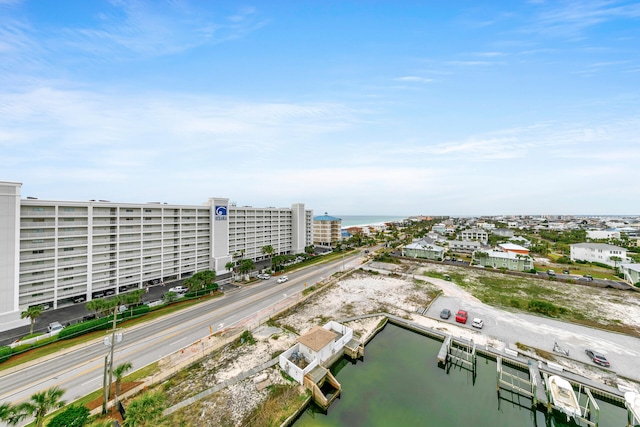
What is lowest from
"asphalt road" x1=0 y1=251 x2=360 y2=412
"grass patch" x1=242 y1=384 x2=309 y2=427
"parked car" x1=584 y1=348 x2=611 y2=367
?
"grass patch" x1=242 y1=384 x2=309 y2=427

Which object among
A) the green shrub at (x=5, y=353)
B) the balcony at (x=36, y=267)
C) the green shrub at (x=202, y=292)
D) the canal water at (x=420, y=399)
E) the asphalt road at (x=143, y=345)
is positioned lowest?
the canal water at (x=420, y=399)

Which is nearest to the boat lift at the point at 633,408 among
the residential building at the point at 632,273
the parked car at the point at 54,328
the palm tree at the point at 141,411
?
the palm tree at the point at 141,411

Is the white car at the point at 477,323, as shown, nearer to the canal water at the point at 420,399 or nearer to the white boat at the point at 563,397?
the canal water at the point at 420,399

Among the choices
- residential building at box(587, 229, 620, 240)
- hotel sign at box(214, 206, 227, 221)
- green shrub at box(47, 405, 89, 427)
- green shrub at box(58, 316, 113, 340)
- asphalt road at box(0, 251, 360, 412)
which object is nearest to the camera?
green shrub at box(47, 405, 89, 427)

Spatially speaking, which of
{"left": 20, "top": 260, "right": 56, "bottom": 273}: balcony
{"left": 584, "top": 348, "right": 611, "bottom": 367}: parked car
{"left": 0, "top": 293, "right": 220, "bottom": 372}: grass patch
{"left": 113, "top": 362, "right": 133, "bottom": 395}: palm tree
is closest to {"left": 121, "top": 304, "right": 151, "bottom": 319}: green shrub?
{"left": 0, "top": 293, "right": 220, "bottom": 372}: grass patch

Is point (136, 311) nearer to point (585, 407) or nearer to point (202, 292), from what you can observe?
point (202, 292)

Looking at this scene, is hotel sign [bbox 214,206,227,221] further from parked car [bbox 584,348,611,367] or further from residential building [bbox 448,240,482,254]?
residential building [bbox 448,240,482,254]

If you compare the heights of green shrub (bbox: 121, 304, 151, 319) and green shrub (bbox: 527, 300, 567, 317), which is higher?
green shrub (bbox: 121, 304, 151, 319)

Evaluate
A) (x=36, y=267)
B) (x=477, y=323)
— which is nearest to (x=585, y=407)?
(x=477, y=323)
